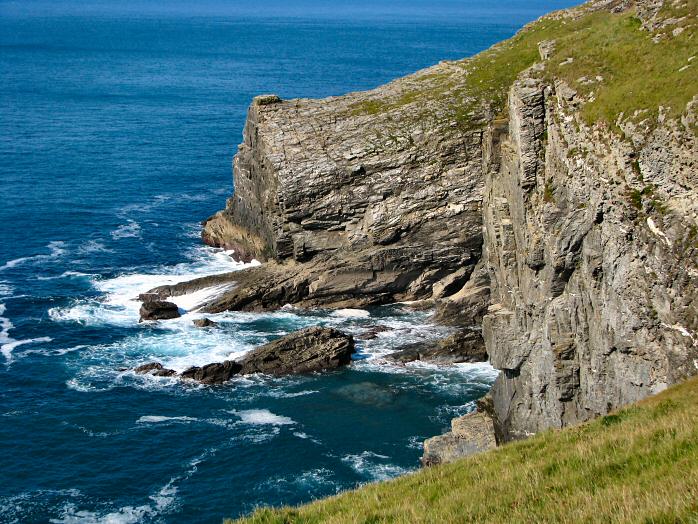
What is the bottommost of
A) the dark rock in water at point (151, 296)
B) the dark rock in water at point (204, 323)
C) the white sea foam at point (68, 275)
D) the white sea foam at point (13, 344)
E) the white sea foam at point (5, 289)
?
the white sea foam at point (13, 344)

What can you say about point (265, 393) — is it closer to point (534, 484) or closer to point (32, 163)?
point (534, 484)

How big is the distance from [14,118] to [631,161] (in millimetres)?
128866

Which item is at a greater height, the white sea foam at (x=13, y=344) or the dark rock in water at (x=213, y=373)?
the white sea foam at (x=13, y=344)

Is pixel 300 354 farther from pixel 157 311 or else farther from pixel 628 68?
pixel 628 68

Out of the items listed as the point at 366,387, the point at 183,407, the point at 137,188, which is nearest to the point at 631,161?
the point at 366,387

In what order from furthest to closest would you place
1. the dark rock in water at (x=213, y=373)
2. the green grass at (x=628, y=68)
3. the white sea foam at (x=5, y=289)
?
the white sea foam at (x=5, y=289), the dark rock in water at (x=213, y=373), the green grass at (x=628, y=68)

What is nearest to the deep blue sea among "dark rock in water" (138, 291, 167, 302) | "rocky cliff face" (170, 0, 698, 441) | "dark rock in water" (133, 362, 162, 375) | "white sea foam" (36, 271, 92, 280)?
"white sea foam" (36, 271, 92, 280)

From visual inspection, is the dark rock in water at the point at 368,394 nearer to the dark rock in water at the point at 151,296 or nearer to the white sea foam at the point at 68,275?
the dark rock in water at the point at 151,296

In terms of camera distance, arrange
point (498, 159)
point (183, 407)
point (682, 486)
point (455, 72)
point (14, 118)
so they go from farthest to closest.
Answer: point (14, 118)
point (455, 72)
point (498, 159)
point (183, 407)
point (682, 486)

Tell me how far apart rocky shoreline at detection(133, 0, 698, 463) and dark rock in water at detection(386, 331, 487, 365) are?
12 cm

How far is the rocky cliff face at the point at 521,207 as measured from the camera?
4256cm

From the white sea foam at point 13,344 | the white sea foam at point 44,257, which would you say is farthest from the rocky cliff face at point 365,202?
the white sea foam at point 44,257

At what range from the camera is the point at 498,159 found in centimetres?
6494

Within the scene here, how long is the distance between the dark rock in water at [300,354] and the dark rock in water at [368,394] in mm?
3361
